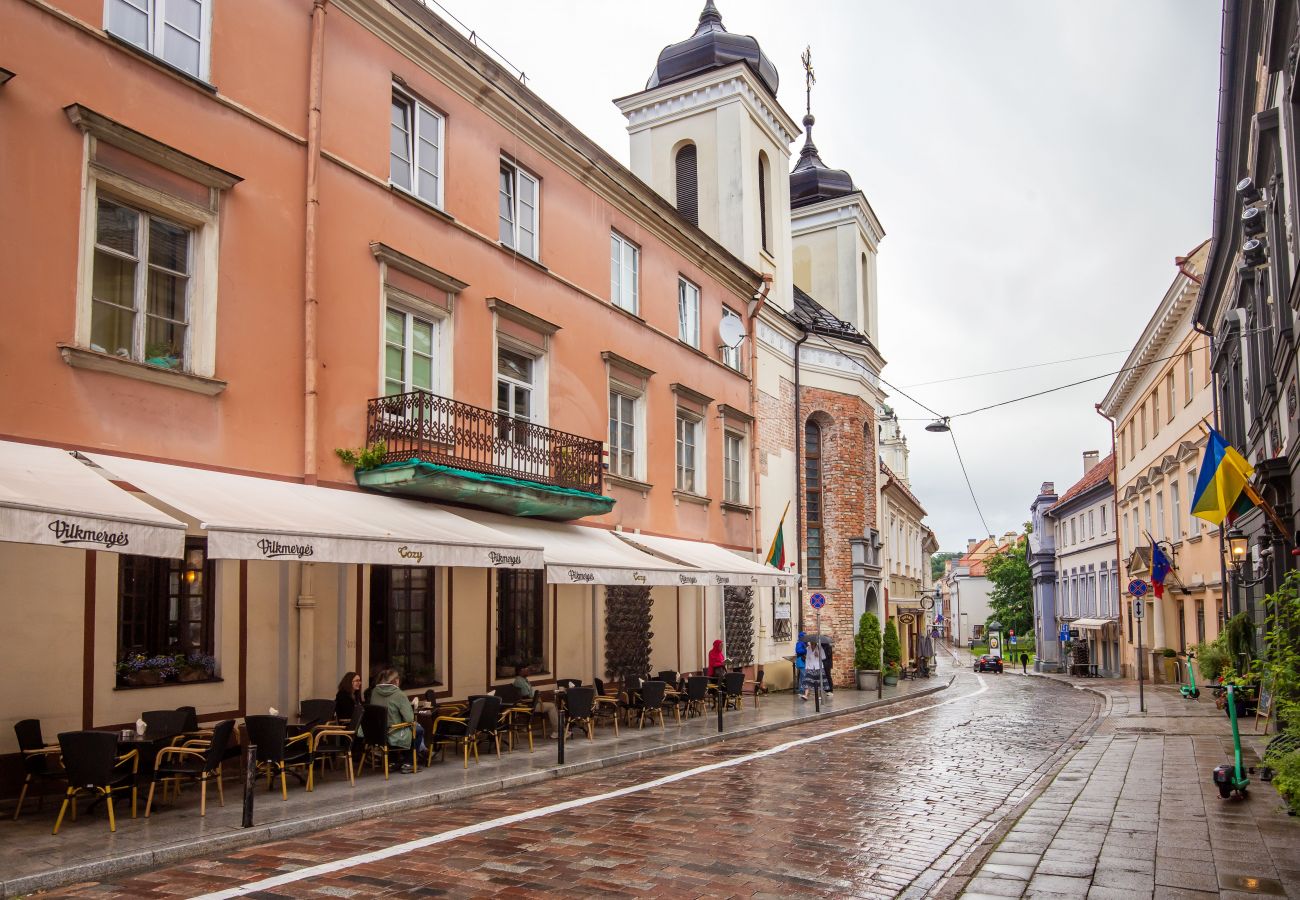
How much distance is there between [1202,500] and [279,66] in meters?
13.6

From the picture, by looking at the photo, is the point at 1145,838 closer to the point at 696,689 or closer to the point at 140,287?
the point at 696,689

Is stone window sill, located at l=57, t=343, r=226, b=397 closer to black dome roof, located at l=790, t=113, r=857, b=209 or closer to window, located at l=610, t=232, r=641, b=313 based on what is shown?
window, located at l=610, t=232, r=641, b=313

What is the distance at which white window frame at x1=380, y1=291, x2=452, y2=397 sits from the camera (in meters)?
14.3

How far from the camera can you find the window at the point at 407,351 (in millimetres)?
14555

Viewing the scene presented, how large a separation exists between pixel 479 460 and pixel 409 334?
6.79 ft

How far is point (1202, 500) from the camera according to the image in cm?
1450

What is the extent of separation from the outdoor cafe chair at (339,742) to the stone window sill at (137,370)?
3946mm

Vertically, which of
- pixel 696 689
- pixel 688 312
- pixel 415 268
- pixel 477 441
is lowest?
pixel 696 689

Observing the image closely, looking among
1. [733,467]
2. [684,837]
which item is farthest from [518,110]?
[684,837]

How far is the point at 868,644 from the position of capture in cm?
3012

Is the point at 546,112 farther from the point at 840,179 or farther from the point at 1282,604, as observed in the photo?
the point at 840,179

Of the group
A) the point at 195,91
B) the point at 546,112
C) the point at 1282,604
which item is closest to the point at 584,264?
the point at 546,112

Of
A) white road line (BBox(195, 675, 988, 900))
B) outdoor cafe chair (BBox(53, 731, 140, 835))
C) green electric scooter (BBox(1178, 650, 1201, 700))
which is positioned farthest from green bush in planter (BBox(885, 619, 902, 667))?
outdoor cafe chair (BBox(53, 731, 140, 835))

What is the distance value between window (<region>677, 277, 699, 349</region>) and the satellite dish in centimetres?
97
